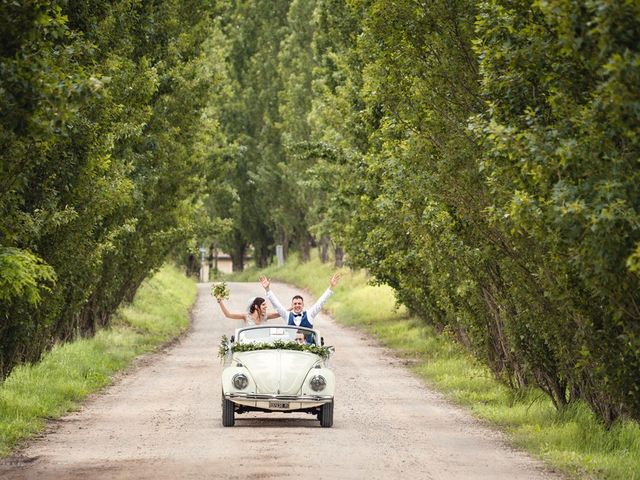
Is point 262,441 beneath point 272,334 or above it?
beneath

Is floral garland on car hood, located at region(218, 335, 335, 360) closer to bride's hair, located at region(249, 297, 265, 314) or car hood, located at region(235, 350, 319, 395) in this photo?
car hood, located at region(235, 350, 319, 395)

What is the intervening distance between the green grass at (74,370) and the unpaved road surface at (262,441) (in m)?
0.35

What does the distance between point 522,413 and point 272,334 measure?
4.02 meters

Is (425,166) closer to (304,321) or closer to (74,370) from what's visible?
(304,321)

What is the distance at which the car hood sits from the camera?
55.9 feet

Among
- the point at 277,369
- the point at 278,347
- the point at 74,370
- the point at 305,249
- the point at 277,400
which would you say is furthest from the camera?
the point at 305,249

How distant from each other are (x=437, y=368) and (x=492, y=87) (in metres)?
13.5

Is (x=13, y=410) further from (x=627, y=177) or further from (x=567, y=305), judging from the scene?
(x=627, y=177)

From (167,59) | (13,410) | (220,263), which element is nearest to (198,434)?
(13,410)

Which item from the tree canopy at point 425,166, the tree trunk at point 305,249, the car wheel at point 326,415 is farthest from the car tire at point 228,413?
the tree trunk at point 305,249

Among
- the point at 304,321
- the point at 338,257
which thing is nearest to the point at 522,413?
the point at 304,321

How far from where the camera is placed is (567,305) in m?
14.9

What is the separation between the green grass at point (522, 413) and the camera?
14703mm

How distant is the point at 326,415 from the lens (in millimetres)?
17594
